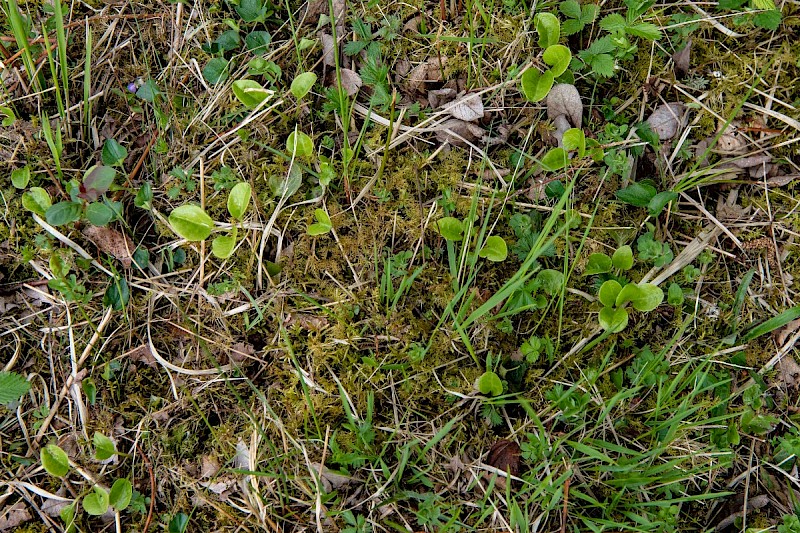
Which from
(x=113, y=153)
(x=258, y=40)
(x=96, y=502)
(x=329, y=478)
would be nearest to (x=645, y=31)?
(x=258, y=40)

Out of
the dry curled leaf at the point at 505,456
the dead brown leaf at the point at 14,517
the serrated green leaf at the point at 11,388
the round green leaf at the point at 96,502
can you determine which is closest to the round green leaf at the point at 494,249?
the dry curled leaf at the point at 505,456

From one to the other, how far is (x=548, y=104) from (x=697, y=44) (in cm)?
65

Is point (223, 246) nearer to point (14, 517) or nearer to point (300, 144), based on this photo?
point (300, 144)

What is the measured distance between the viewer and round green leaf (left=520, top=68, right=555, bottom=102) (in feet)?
6.97

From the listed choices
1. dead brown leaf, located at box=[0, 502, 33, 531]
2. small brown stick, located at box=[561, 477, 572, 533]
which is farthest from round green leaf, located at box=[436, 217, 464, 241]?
dead brown leaf, located at box=[0, 502, 33, 531]

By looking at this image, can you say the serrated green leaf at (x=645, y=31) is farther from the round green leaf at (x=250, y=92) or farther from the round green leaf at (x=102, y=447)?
the round green leaf at (x=102, y=447)

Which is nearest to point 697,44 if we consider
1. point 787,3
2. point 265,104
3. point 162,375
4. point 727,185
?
point 787,3

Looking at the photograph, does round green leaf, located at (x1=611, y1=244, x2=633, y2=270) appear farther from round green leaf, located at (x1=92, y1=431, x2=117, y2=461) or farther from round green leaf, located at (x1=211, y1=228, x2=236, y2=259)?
round green leaf, located at (x1=92, y1=431, x2=117, y2=461)

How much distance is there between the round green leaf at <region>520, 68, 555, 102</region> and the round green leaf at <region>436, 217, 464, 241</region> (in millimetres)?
550

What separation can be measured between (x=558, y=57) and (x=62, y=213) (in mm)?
1970

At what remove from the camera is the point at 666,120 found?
2242 millimetres

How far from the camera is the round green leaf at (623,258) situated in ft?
6.85

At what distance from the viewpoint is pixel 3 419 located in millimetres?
2119

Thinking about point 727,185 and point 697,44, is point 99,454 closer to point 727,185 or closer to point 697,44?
point 727,185
